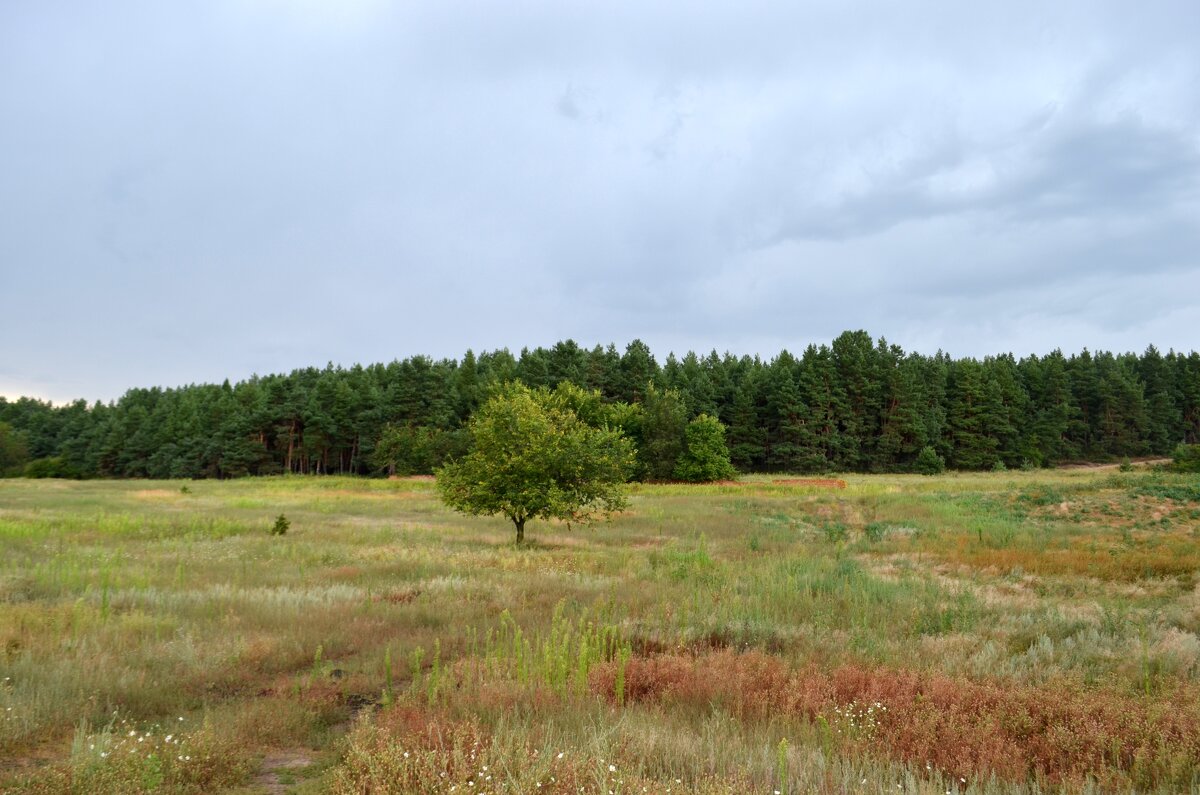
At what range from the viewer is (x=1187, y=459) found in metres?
51.4

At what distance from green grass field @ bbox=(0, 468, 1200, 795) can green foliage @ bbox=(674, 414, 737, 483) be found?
41602 millimetres

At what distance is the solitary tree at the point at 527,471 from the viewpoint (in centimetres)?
2345

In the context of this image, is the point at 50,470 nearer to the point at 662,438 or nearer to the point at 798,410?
the point at 662,438

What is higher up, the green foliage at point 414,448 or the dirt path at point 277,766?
the green foliage at point 414,448

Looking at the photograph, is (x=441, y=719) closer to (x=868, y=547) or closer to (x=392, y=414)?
(x=868, y=547)

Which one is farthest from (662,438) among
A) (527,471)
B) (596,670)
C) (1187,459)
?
(596,670)

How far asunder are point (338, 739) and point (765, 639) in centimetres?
589

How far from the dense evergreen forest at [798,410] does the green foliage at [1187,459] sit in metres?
21.4

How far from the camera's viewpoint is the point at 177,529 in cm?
2531

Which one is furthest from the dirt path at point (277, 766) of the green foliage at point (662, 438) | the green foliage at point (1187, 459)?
the green foliage at point (1187, 459)

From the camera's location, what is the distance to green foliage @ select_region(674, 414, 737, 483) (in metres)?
61.8

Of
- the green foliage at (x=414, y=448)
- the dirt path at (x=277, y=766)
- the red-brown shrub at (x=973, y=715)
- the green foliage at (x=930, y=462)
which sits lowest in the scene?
the dirt path at (x=277, y=766)

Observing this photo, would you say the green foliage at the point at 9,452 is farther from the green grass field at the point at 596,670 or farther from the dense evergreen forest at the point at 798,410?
the green grass field at the point at 596,670

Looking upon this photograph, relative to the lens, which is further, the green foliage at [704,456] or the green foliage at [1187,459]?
the green foliage at [704,456]
